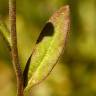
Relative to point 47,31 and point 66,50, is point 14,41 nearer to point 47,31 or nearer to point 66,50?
point 47,31

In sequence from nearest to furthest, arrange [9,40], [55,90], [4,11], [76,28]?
[9,40] < [55,90] < [76,28] < [4,11]

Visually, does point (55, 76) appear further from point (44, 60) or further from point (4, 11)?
point (44, 60)

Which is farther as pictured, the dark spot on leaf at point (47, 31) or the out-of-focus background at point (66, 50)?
the out-of-focus background at point (66, 50)

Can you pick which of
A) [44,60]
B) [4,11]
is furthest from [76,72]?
[44,60]

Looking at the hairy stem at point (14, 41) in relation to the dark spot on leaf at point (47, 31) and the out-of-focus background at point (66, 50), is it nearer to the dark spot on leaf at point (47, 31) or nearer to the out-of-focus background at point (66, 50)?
the dark spot on leaf at point (47, 31)

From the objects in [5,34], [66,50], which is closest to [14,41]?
[5,34]

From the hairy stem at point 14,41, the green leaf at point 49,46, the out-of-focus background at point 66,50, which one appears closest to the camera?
the hairy stem at point 14,41

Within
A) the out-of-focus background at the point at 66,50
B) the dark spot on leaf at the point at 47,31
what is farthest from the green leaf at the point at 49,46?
the out-of-focus background at the point at 66,50
